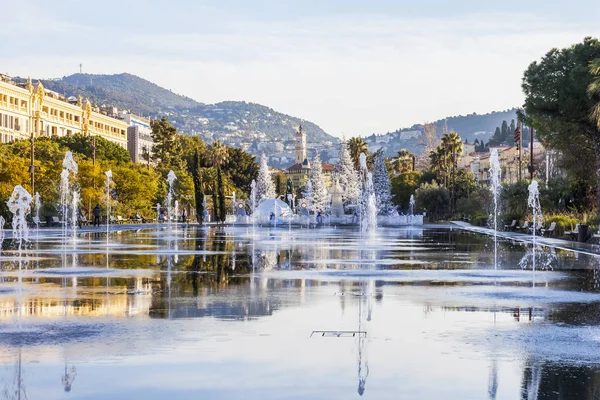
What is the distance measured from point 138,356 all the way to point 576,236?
108 feet

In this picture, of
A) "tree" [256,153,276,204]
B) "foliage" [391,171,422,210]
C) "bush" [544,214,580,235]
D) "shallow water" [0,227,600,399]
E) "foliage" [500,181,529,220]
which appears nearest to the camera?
"shallow water" [0,227,600,399]

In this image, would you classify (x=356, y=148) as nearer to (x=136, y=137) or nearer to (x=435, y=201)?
(x=435, y=201)

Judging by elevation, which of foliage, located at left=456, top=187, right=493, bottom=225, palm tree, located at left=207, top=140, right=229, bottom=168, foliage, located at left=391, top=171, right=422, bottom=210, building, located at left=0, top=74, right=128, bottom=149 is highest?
building, located at left=0, top=74, right=128, bottom=149

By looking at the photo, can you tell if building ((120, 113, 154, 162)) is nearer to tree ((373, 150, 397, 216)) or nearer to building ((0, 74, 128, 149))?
building ((0, 74, 128, 149))

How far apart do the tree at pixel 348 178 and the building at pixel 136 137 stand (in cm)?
5351

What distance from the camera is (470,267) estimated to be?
23672 mm

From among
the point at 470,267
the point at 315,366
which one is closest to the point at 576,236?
the point at 470,267

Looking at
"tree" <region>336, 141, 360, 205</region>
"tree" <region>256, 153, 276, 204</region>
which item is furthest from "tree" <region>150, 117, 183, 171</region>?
"tree" <region>336, 141, 360, 205</region>

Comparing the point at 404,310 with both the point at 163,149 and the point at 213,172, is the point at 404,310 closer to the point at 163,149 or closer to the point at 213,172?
the point at 213,172

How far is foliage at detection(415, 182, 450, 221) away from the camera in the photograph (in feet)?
327

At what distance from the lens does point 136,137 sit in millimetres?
172000

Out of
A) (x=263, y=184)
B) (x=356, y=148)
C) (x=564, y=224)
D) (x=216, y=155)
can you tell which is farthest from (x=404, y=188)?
(x=564, y=224)

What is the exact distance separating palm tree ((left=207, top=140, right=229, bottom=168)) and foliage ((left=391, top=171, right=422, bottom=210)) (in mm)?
A: 31218

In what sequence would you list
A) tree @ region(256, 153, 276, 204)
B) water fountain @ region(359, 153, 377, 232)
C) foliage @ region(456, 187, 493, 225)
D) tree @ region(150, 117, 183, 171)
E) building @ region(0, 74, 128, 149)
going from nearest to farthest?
foliage @ region(456, 187, 493, 225) → water fountain @ region(359, 153, 377, 232) → building @ region(0, 74, 128, 149) → tree @ region(150, 117, 183, 171) → tree @ region(256, 153, 276, 204)
